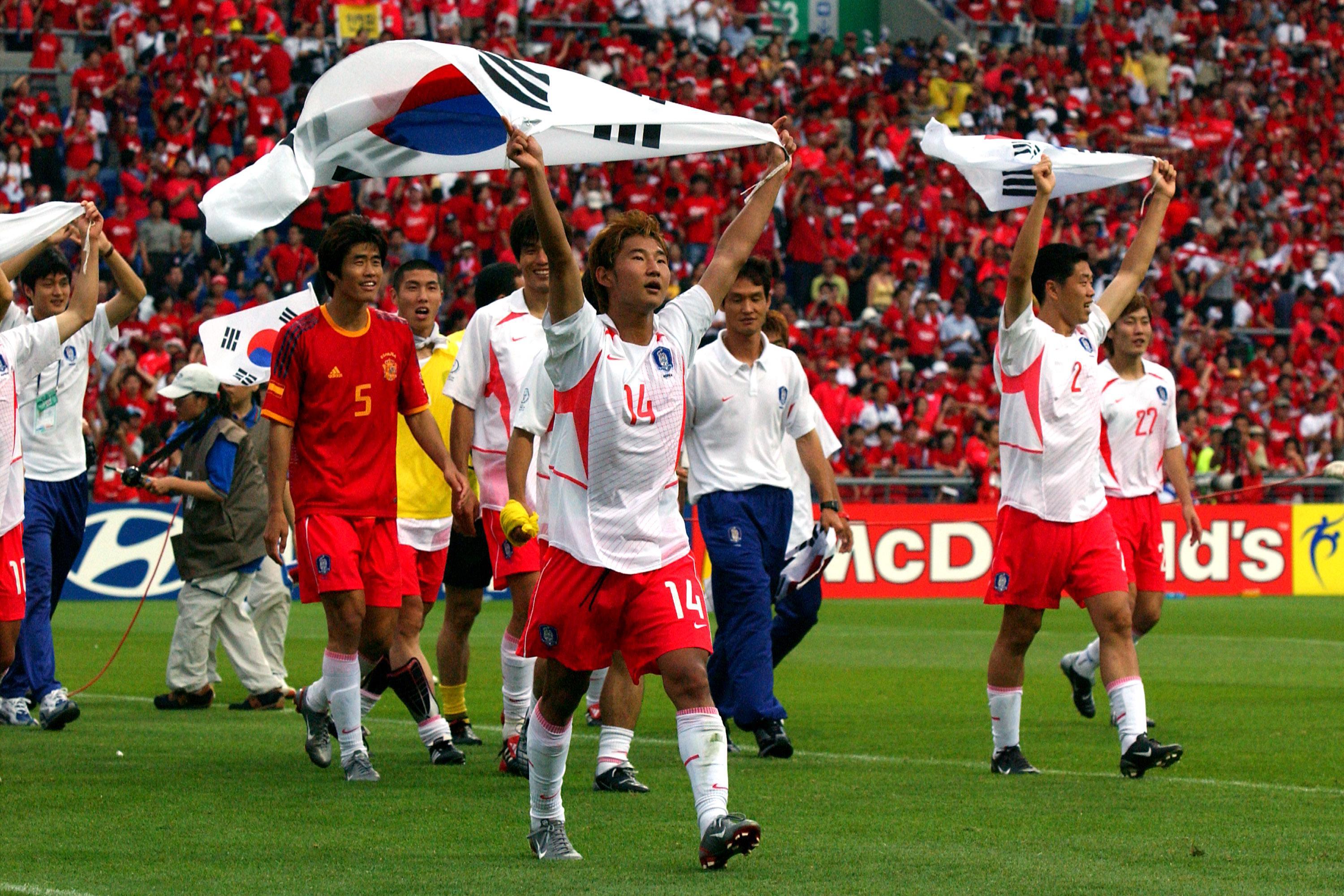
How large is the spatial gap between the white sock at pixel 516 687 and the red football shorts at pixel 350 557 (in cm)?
93

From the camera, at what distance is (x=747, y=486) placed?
30.0 ft

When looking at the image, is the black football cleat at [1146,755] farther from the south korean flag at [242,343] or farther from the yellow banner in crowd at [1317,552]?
the yellow banner in crowd at [1317,552]

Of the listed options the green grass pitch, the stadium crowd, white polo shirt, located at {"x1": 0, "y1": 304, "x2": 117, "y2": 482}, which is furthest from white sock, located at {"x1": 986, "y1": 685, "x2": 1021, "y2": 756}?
the stadium crowd

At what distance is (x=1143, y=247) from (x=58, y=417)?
18.7 feet

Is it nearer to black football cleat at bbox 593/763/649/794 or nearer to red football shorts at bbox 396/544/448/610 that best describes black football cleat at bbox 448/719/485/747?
red football shorts at bbox 396/544/448/610

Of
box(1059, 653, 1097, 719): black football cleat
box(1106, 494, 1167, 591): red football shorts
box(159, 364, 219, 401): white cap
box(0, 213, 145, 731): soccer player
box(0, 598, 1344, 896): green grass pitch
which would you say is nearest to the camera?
box(0, 598, 1344, 896): green grass pitch

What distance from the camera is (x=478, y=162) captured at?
294 inches

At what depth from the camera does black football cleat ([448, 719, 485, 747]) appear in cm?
939

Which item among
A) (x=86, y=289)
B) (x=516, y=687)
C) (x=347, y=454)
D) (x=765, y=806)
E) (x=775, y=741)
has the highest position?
(x=86, y=289)

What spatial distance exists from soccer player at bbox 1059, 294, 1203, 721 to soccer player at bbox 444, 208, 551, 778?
3363 millimetres

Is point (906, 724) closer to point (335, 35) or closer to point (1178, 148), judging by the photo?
point (335, 35)

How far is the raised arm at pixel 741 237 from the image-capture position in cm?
639

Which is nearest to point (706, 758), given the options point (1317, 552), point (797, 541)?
point (797, 541)

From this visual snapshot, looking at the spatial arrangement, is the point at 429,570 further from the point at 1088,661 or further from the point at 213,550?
the point at 1088,661
